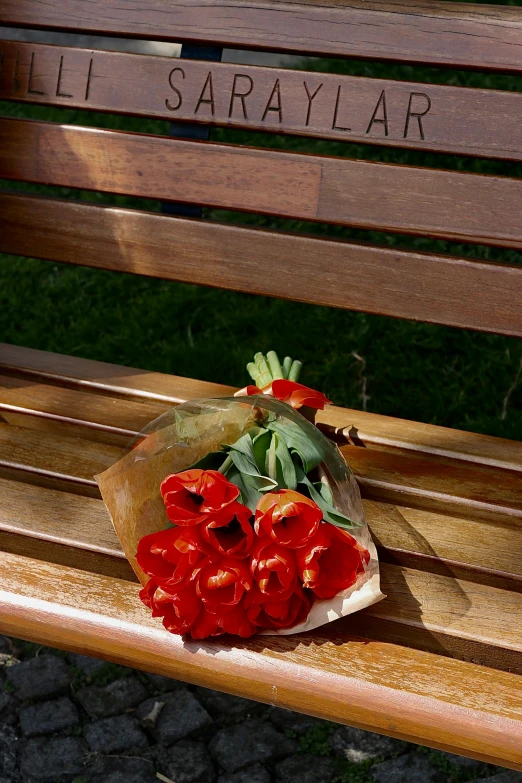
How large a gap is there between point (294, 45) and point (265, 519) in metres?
1.29

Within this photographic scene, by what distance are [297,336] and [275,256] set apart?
102cm

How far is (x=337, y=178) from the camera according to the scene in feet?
7.07

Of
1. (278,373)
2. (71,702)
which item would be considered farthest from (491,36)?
(71,702)

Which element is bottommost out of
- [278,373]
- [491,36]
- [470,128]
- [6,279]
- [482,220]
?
[6,279]

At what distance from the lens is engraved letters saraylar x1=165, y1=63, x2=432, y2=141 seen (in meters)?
2.11

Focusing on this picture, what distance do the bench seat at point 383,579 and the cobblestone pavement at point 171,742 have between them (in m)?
0.68

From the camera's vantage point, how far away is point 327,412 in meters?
2.07

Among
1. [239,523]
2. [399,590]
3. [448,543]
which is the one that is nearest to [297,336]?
[448,543]

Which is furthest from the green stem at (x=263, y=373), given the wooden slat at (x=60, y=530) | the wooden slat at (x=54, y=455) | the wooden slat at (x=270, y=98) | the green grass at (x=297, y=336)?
the green grass at (x=297, y=336)

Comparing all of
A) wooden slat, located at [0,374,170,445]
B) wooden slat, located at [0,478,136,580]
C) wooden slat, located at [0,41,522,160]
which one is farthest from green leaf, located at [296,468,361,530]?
wooden slat, located at [0,41,522,160]

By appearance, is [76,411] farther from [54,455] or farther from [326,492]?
[326,492]

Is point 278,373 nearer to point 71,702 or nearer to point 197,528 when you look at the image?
point 197,528

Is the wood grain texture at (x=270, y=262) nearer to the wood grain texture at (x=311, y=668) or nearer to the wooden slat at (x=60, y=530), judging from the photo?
the wooden slat at (x=60, y=530)

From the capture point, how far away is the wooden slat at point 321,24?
2053mm
